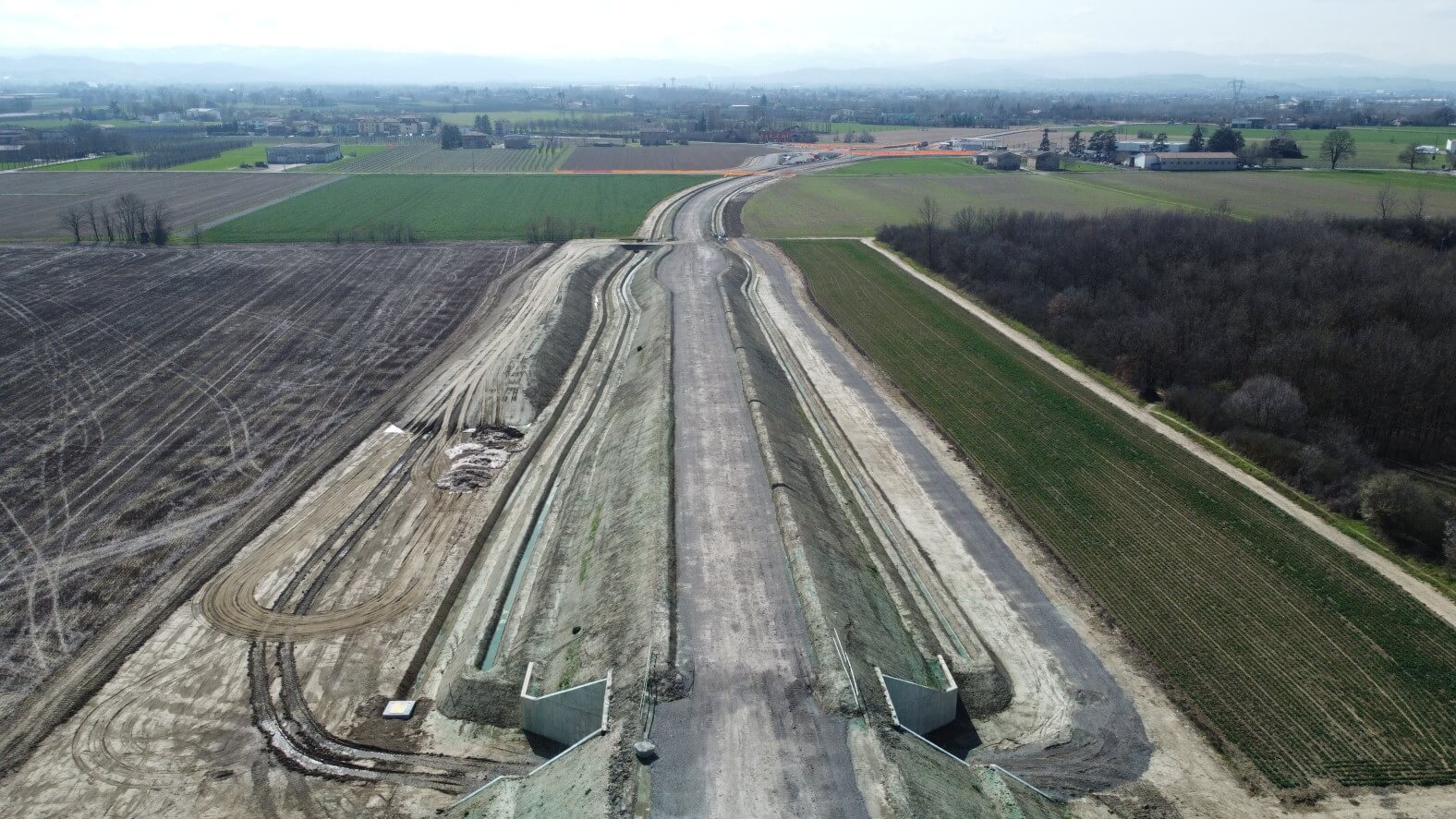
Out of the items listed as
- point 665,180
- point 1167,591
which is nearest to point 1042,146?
point 665,180

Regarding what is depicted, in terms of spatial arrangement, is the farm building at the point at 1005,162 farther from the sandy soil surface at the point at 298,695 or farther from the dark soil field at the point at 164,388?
the sandy soil surface at the point at 298,695

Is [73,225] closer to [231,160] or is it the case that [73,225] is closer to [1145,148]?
[231,160]

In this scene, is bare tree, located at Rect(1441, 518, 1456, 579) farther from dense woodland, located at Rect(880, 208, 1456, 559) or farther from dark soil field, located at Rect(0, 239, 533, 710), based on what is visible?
dark soil field, located at Rect(0, 239, 533, 710)

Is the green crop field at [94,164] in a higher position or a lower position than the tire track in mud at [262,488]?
higher

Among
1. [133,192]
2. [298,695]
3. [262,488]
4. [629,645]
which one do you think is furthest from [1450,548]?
[133,192]

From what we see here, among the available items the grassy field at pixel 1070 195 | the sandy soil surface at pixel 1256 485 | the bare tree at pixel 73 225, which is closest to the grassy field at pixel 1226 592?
the sandy soil surface at pixel 1256 485

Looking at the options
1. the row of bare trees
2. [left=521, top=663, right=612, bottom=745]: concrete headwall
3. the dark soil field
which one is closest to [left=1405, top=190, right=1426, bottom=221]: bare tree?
the dark soil field
